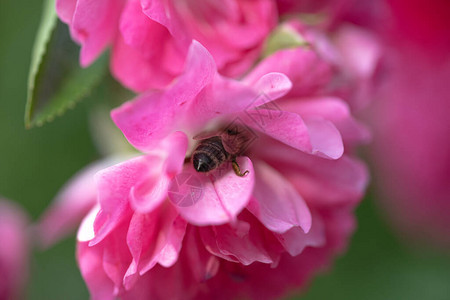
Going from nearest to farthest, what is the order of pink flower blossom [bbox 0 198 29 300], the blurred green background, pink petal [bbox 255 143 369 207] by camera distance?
pink petal [bbox 255 143 369 207] → pink flower blossom [bbox 0 198 29 300] → the blurred green background

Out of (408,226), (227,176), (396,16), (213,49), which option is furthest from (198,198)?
(408,226)

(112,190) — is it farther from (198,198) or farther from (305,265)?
(305,265)

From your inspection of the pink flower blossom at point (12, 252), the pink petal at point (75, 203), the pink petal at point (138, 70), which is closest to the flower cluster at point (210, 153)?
the pink petal at point (138, 70)

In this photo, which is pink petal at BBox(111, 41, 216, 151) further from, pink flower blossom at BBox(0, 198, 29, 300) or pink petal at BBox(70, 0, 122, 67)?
pink flower blossom at BBox(0, 198, 29, 300)

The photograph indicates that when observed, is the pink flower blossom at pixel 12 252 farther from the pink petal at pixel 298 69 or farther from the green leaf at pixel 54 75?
the pink petal at pixel 298 69

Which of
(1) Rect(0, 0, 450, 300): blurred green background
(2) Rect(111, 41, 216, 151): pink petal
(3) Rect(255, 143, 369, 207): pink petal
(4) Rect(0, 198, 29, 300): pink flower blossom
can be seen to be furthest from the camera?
(1) Rect(0, 0, 450, 300): blurred green background

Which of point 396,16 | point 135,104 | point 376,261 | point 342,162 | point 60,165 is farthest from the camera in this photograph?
point 376,261

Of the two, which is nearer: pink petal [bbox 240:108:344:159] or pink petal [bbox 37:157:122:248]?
pink petal [bbox 240:108:344:159]

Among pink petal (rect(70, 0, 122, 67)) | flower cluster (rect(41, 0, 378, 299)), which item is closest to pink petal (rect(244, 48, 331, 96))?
flower cluster (rect(41, 0, 378, 299))
